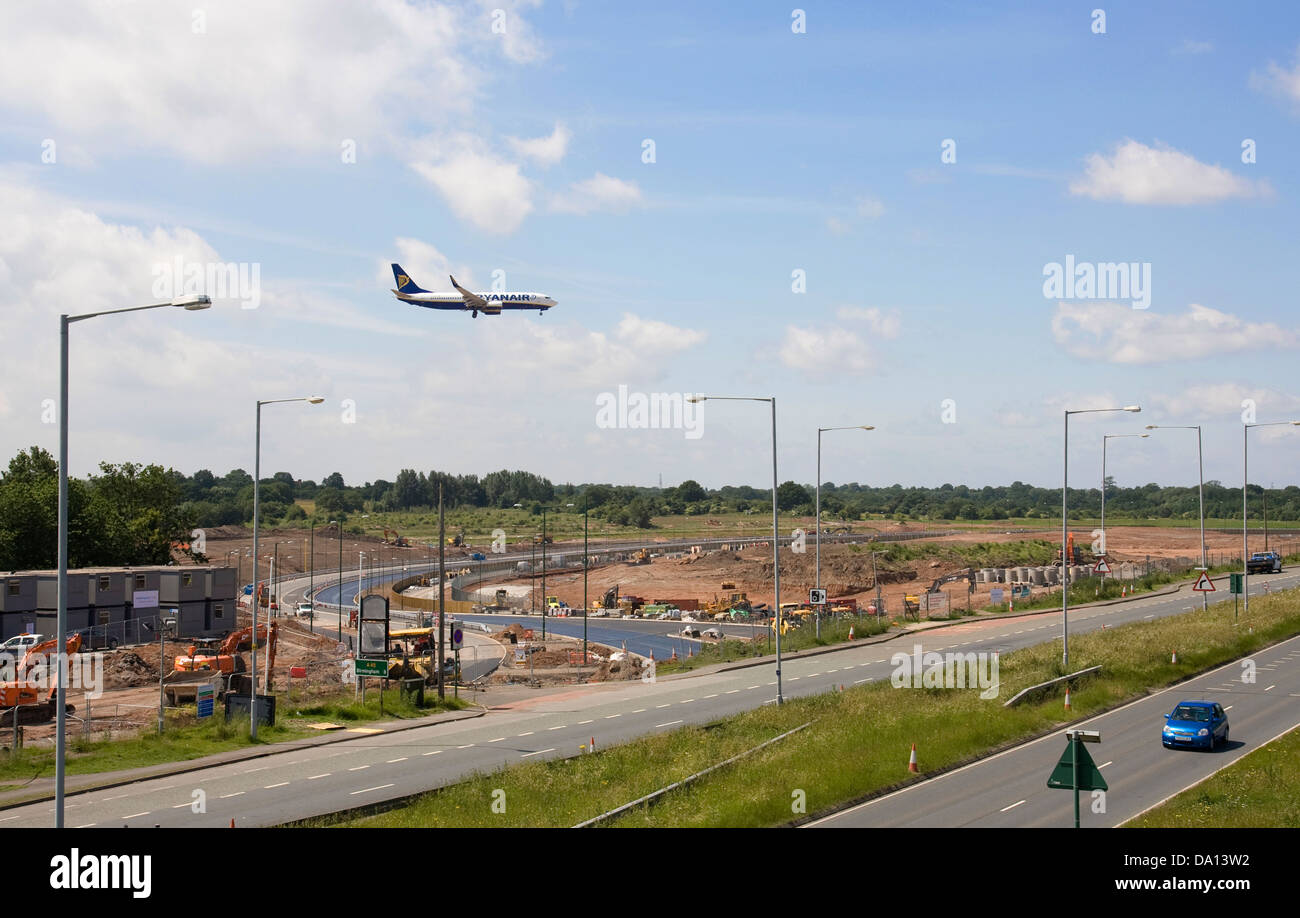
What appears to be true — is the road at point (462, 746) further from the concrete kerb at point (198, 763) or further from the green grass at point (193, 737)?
the green grass at point (193, 737)

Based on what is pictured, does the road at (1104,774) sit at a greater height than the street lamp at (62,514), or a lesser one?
lesser

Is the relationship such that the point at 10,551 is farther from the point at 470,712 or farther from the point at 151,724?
the point at 470,712

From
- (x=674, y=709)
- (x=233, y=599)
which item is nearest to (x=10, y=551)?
(x=233, y=599)

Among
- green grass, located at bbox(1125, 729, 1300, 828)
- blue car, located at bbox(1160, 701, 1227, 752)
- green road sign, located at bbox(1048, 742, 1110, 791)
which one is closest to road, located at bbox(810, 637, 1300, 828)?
blue car, located at bbox(1160, 701, 1227, 752)

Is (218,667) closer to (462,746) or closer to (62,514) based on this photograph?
(462,746)

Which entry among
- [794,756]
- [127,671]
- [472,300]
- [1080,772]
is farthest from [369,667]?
[472,300]

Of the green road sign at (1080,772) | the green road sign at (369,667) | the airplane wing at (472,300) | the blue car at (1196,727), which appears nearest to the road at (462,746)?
the blue car at (1196,727)

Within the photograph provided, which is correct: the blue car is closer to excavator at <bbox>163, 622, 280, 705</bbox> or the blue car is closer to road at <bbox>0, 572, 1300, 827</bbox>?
road at <bbox>0, 572, 1300, 827</bbox>
